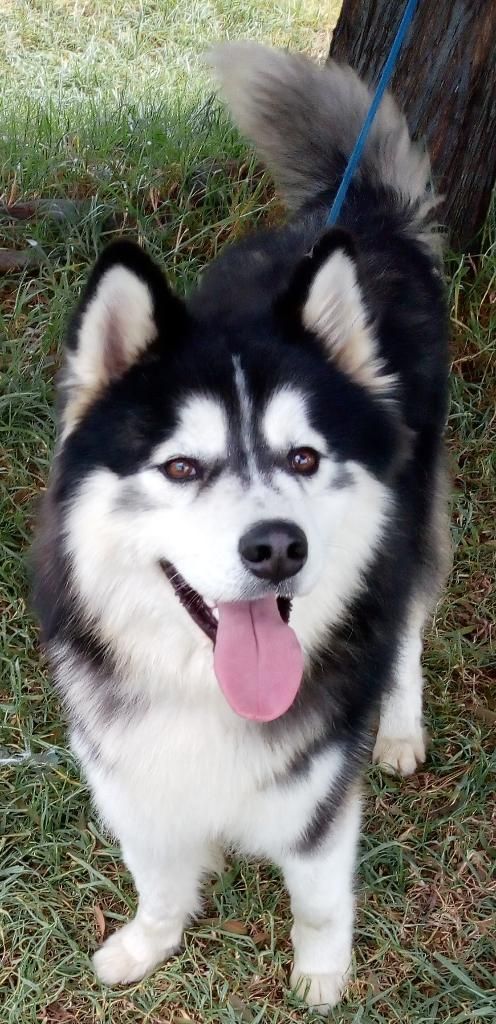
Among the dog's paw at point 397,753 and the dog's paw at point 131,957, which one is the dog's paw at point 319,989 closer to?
the dog's paw at point 131,957

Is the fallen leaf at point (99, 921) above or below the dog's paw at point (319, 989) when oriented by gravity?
below

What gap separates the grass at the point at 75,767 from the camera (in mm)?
2254

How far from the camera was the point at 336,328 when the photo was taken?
1724 millimetres

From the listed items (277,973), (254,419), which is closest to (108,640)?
(254,419)

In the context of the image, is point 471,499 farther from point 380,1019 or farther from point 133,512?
point 133,512

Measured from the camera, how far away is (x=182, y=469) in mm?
1546

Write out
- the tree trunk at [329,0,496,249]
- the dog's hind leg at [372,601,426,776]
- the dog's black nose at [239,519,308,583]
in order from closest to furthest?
the dog's black nose at [239,519,308,583] < the dog's hind leg at [372,601,426,776] < the tree trunk at [329,0,496,249]

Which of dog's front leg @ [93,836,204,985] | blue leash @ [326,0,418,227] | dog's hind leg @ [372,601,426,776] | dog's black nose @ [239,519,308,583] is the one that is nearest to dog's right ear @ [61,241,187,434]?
dog's black nose @ [239,519,308,583]

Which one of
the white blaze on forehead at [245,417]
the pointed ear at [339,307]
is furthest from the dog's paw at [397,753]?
the white blaze on forehead at [245,417]

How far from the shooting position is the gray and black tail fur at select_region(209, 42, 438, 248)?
2.48 metres

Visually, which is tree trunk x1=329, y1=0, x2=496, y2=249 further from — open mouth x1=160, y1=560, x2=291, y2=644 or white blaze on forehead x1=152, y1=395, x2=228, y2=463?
open mouth x1=160, y1=560, x2=291, y2=644

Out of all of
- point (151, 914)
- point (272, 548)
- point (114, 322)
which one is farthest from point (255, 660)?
point (151, 914)

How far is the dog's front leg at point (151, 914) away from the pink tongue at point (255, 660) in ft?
1.93

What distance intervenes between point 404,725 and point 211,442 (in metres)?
Answer: 1.42
